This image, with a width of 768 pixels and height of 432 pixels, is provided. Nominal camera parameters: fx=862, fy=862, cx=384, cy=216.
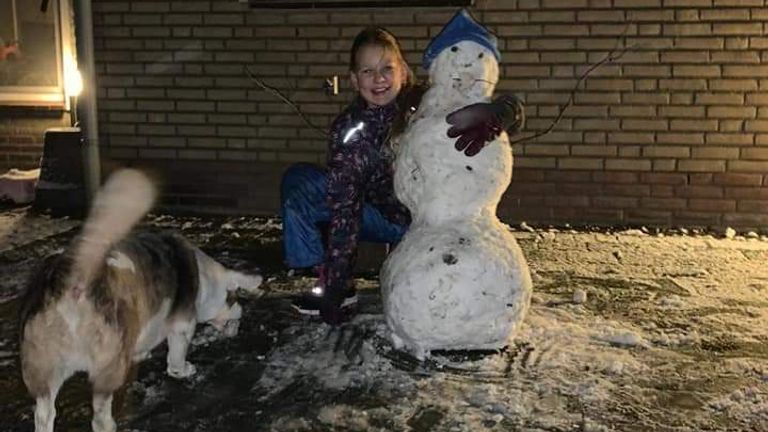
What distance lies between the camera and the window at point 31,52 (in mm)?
9500

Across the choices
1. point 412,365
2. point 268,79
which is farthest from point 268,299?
point 268,79

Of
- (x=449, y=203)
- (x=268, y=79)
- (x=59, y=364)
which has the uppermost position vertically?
(x=268, y=79)

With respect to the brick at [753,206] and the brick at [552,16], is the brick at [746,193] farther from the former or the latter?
the brick at [552,16]

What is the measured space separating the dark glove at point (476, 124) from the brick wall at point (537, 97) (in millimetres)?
3222

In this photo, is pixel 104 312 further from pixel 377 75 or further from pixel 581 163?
pixel 581 163

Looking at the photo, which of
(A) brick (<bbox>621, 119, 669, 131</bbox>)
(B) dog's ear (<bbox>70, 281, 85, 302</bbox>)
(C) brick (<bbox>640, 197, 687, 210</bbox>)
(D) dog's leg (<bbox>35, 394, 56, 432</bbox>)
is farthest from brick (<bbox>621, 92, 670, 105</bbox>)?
(D) dog's leg (<bbox>35, 394, 56, 432</bbox>)

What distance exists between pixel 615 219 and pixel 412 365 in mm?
3720

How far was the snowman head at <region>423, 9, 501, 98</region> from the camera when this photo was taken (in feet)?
14.4

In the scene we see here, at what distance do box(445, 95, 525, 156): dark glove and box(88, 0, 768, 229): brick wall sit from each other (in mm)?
3222

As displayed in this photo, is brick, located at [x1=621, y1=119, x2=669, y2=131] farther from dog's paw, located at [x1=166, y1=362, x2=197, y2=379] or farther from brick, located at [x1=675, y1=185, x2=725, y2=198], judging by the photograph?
dog's paw, located at [x1=166, y1=362, x2=197, y2=379]

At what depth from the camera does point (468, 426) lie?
11.8ft

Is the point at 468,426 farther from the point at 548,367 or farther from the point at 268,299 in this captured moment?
the point at 268,299

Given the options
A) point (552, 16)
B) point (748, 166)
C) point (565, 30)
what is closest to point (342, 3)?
point (552, 16)

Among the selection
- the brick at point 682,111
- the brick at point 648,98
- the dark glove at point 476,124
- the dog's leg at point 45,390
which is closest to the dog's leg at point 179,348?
the dog's leg at point 45,390
